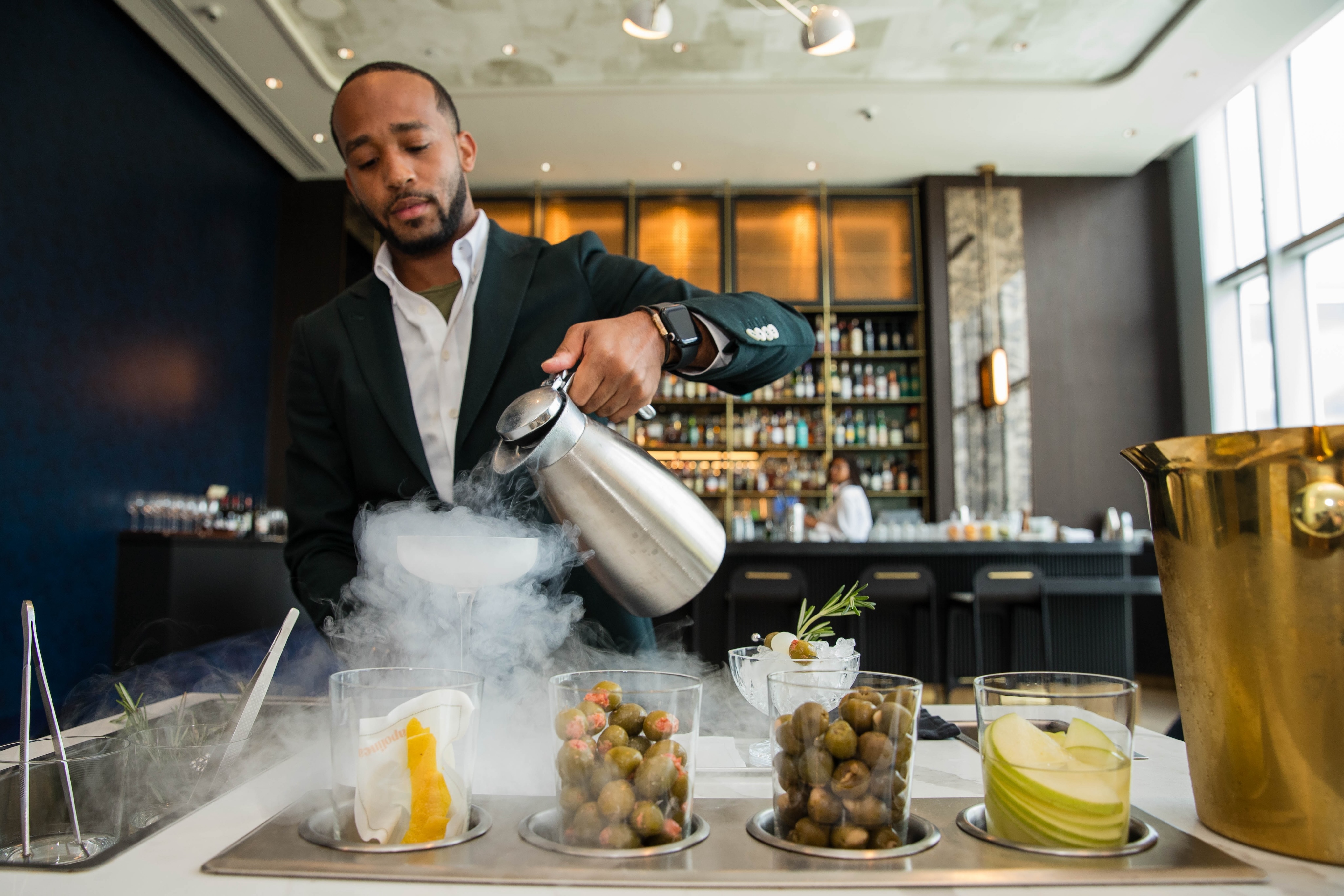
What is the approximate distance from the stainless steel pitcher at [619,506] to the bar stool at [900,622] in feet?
9.26

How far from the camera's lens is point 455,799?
583 mm

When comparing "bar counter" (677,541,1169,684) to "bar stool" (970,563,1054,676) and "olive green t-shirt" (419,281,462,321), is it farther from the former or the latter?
"olive green t-shirt" (419,281,462,321)

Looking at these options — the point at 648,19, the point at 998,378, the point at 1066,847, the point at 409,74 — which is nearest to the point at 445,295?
the point at 409,74

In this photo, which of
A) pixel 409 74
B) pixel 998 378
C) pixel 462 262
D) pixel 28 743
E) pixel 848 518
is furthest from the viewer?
pixel 998 378

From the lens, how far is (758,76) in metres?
4.88

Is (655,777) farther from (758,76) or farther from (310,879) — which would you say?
(758,76)

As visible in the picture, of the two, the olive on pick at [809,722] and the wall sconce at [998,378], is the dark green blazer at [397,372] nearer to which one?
the olive on pick at [809,722]

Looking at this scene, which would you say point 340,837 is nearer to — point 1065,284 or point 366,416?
point 366,416

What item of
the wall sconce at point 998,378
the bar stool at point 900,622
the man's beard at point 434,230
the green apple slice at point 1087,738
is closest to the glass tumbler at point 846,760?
the green apple slice at point 1087,738

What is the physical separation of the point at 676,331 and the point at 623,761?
535mm

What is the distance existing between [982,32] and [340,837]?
5.07 m

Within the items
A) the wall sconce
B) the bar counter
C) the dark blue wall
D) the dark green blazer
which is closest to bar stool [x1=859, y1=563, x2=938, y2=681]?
the bar counter

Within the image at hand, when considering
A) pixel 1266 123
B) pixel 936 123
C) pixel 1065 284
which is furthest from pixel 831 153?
pixel 1266 123

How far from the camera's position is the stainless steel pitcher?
777mm
